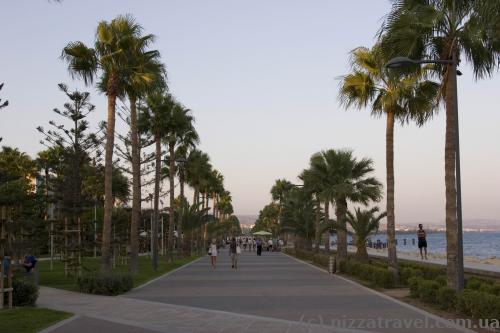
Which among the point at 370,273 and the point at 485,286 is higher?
the point at 485,286

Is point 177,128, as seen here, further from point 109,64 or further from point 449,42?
point 449,42

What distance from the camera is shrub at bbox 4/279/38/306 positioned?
14.9m

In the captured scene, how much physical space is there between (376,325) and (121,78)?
14.3m

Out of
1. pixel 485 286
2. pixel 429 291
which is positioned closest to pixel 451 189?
pixel 485 286

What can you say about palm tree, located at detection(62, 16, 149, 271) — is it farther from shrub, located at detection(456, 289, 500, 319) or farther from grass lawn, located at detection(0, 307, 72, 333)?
shrub, located at detection(456, 289, 500, 319)

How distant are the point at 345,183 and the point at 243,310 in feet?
64.4

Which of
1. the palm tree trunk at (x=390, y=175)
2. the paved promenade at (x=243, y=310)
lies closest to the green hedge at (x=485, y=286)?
the paved promenade at (x=243, y=310)

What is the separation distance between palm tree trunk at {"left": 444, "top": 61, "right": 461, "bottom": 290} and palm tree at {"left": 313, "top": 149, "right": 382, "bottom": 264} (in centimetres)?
1602

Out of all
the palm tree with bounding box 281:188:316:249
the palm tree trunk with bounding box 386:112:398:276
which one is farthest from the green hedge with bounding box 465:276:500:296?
the palm tree with bounding box 281:188:316:249

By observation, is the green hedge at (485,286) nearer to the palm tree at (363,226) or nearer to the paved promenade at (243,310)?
the paved promenade at (243,310)

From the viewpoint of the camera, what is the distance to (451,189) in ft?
48.3

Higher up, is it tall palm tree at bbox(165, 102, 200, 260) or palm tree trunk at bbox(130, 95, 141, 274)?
tall palm tree at bbox(165, 102, 200, 260)

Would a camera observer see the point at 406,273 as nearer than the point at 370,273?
Yes

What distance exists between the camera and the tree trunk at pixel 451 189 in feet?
47.2
